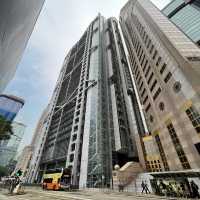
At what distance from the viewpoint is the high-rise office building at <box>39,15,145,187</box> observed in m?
42.2

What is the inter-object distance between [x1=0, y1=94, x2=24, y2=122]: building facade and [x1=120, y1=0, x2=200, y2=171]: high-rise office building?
3785 inches

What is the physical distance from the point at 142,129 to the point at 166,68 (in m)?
30.3

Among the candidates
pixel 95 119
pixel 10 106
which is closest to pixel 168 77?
pixel 95 119

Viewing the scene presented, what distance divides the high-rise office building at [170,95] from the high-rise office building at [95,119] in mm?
10939

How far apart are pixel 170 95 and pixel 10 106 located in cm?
11360

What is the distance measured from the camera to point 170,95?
28.8m

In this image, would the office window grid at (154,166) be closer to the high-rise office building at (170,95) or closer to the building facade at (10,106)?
the high-rise office building at (170,95)

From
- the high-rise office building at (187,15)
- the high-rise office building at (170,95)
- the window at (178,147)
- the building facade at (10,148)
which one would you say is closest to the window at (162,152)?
the high-rise office building at (170,95)

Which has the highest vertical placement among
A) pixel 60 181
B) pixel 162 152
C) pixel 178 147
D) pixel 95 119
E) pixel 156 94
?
pixel 95 119

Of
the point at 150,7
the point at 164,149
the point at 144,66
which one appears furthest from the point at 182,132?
the point at 150,7

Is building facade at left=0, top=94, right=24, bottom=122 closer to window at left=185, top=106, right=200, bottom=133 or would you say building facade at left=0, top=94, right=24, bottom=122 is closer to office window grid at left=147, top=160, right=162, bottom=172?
office window grid at left=147, top=160, right=162, bottom=172

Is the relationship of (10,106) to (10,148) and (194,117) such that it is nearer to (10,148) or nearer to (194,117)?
(10,148)

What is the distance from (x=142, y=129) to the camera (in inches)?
2205

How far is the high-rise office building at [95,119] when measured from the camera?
→ 42.2m
